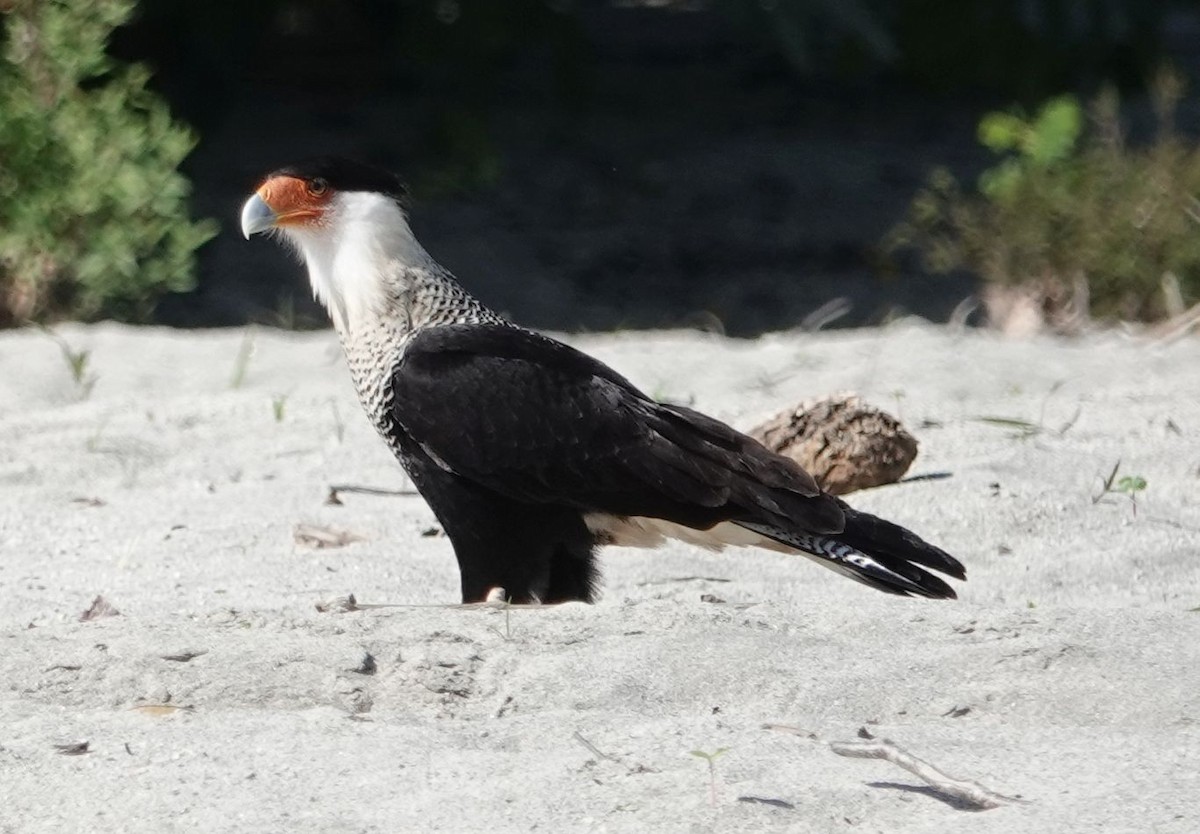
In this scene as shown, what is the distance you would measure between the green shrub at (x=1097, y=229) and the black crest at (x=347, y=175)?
3.25 meters

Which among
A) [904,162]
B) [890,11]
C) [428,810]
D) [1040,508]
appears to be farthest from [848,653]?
[904,162]

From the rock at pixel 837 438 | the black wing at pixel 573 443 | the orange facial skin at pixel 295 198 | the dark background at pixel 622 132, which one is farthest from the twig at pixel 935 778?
the dark background at pixel 622 132

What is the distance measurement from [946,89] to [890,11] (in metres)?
2.28

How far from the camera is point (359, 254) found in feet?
14.0

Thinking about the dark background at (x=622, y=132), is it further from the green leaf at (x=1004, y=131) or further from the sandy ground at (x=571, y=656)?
the sandy ground at (x=571, y=656)

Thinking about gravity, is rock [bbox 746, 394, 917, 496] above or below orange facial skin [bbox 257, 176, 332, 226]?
below

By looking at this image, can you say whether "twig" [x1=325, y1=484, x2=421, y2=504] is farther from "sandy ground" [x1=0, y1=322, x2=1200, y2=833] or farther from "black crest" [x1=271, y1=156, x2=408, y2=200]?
"black crest" [x1=271, y1=156, x2=408, y2=200]

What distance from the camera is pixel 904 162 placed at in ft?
34.5

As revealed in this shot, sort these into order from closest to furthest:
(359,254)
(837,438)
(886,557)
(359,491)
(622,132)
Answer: (886,557)
(359,254)
(837,438)
(359,491)
(622,132)

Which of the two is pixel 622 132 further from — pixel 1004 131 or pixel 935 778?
→ pixel 935 778

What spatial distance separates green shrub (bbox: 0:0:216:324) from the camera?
21.9ft

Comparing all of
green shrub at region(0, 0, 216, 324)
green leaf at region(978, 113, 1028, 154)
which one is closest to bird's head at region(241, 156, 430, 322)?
green shrub at region(0, 0, 216, 324)

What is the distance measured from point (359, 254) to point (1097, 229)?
11.4 feet

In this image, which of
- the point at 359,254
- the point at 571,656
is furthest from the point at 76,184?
the point at 571,656
